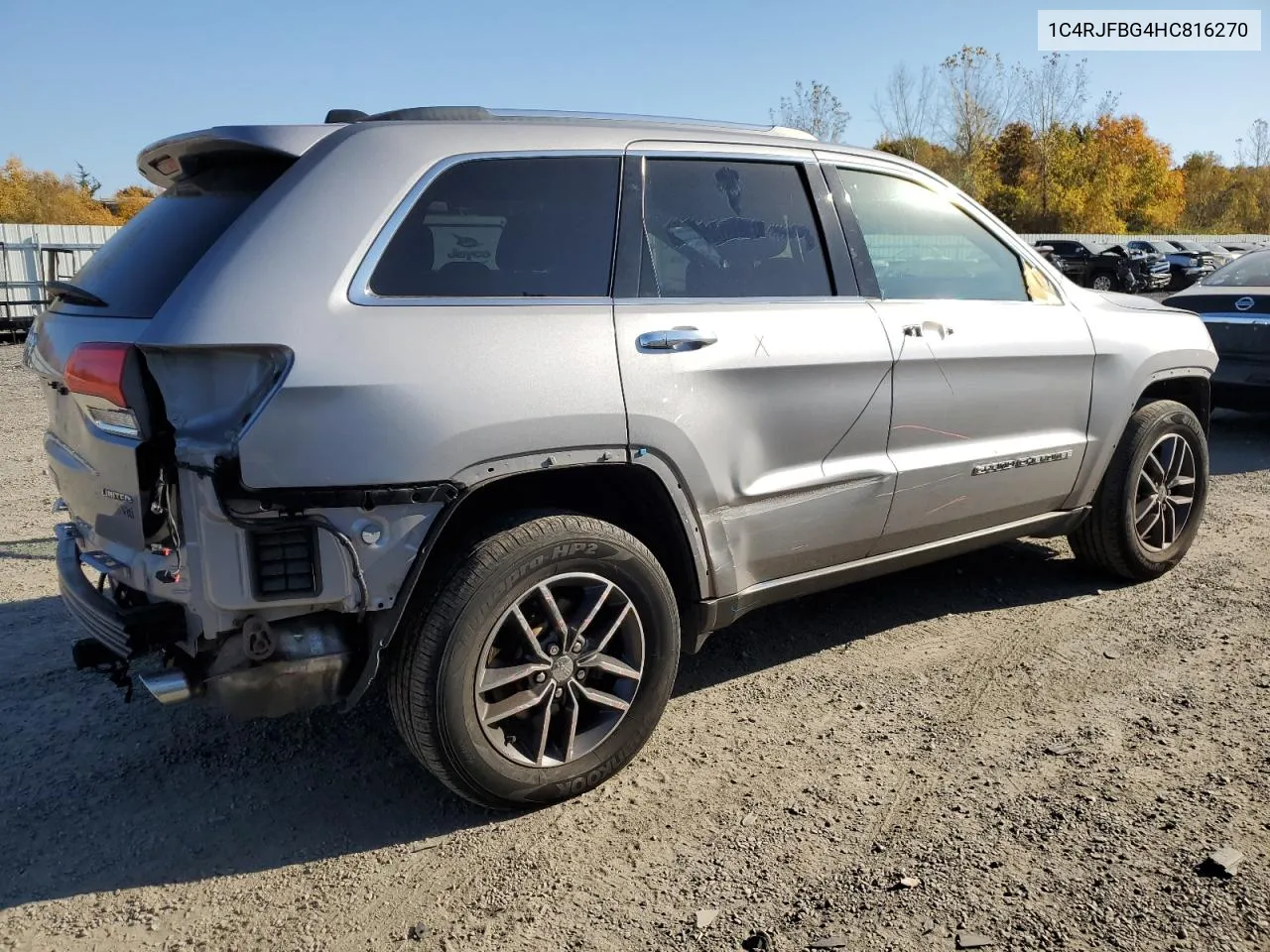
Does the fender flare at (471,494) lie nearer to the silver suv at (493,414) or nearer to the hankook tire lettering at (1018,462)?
the silver suv at (493,414)

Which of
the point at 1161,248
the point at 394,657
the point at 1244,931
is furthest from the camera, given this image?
the point at 1161,248

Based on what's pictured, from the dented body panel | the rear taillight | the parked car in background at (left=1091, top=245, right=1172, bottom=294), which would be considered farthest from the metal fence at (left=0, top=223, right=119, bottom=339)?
the parked car in background at (left=1091, top=245, right=1172, bottom=294)

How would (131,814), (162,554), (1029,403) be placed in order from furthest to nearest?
1. (1029,403)
2. (131,814)
3. (162,554)

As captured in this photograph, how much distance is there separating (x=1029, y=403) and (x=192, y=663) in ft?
10.6

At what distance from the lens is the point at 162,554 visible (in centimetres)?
271

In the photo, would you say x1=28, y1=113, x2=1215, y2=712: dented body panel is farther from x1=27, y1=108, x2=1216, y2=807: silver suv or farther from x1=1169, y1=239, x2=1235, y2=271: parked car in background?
x1=1169, y1=239, x2=1235, y2=271: parked car in background

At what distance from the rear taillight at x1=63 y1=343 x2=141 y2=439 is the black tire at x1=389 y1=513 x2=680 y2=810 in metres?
0.90

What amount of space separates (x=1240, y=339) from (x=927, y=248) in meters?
5.58

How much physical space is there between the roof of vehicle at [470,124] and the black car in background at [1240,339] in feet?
19.4

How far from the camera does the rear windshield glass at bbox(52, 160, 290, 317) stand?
9.16 feet

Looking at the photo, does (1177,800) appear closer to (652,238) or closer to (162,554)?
(652,238)

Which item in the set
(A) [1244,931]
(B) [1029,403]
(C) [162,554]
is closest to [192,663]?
(C) [162,554]

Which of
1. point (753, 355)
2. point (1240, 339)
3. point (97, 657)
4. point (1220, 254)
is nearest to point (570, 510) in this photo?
point (753, 355)

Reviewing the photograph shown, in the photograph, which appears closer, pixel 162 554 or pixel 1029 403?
pixel 162 554
